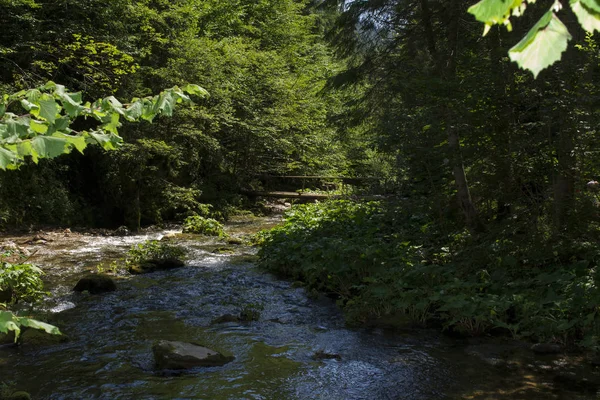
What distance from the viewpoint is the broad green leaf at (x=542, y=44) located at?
101 centimetres

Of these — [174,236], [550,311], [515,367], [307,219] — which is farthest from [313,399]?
[174,236]

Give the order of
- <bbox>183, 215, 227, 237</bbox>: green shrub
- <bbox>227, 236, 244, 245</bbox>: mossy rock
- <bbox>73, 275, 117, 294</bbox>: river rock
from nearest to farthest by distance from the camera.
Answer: <bbox>73, 275, 117, 294</bbox>: river rock < <bbox>227, 236, 244, 245</bbox>: mossy rock < <bbox>183, 215, 227, 237</bbox>: green shrub

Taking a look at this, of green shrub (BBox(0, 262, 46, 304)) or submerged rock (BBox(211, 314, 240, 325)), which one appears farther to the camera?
green shrub (BBox(0, 262, 46, 304))

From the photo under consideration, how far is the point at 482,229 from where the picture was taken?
8.73 m

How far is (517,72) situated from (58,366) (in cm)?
695

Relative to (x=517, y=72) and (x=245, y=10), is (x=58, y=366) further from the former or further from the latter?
(x=245, y=10)

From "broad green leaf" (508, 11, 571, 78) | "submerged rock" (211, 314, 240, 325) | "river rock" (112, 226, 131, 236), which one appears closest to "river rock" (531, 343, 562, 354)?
"submerged rock" (211, 314, 240, 325)

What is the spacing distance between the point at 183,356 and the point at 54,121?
12.7ft

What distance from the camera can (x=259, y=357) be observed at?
5.97 meters

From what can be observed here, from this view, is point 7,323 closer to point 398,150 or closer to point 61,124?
point 61,124

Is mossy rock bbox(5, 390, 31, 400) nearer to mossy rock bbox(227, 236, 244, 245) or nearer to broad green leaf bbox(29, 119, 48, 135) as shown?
broad green leaf bbox(29, 119, 48, 135)

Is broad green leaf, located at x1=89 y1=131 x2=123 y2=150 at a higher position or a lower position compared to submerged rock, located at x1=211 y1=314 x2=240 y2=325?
higher

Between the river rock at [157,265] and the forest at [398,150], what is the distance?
1.80 meters

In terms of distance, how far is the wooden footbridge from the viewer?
22284mm
